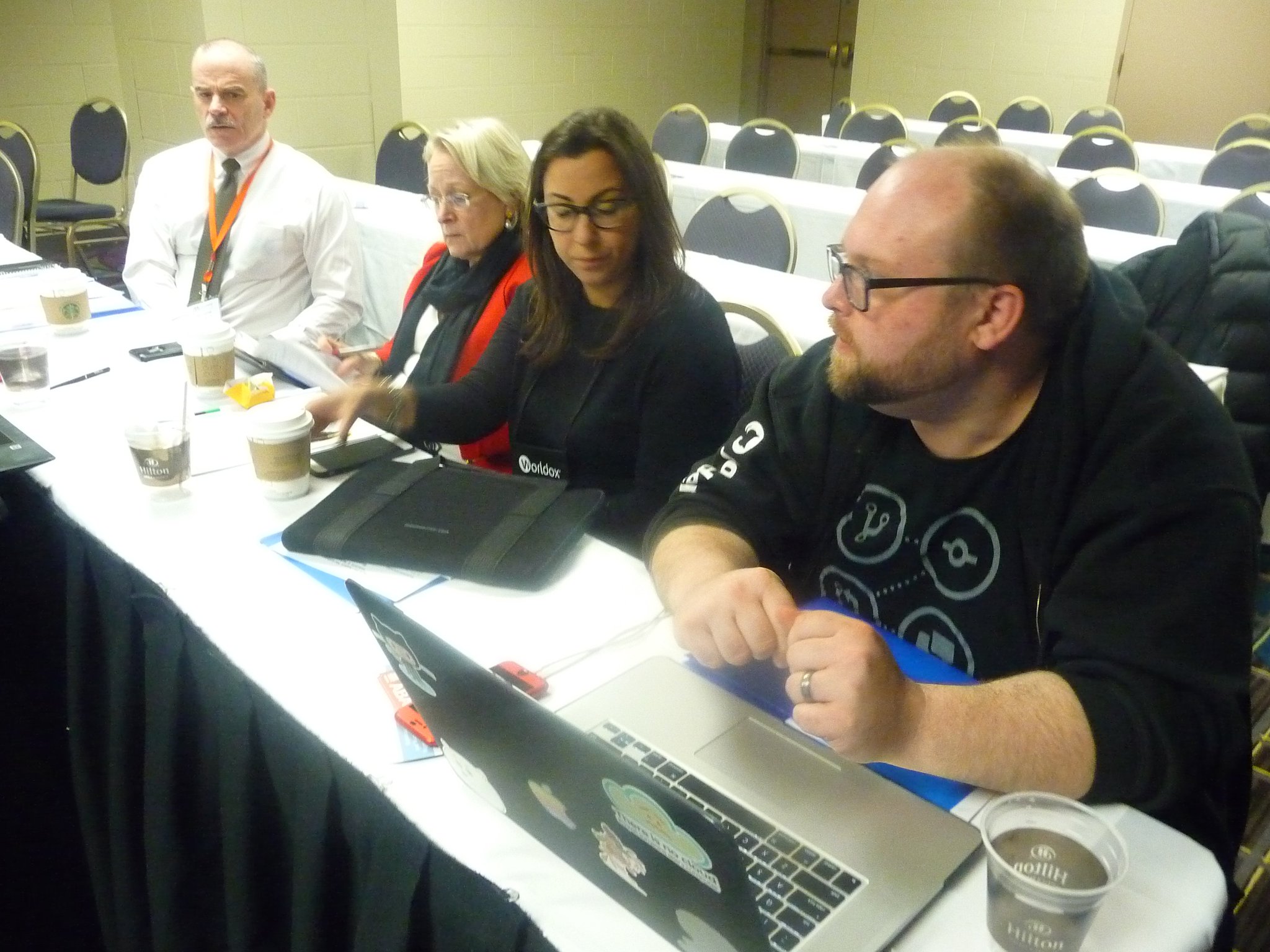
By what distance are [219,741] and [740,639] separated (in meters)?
0.67

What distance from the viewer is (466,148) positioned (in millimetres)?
1977

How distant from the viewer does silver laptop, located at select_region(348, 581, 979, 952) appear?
61cm

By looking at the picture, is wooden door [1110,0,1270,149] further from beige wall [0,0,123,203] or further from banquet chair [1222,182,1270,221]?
beige wall [0,0,123,203]

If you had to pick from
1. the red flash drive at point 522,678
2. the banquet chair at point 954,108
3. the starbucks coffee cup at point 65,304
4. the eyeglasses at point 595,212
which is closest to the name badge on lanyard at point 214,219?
the starbucks coffee cup at point 65,304

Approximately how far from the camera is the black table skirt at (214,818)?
0.91 m

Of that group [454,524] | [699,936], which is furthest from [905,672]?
[454,524]

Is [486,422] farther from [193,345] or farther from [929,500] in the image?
[929,500]

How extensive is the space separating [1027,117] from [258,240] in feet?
18.4

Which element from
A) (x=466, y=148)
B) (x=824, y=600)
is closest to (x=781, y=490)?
(x=824, y=600)

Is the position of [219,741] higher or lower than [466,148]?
lower

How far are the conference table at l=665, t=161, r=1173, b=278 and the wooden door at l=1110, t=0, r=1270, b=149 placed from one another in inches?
151

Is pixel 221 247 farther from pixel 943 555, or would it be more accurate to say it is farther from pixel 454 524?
pixel 943 555

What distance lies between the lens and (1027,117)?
6629mm

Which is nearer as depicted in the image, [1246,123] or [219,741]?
[219,741]
